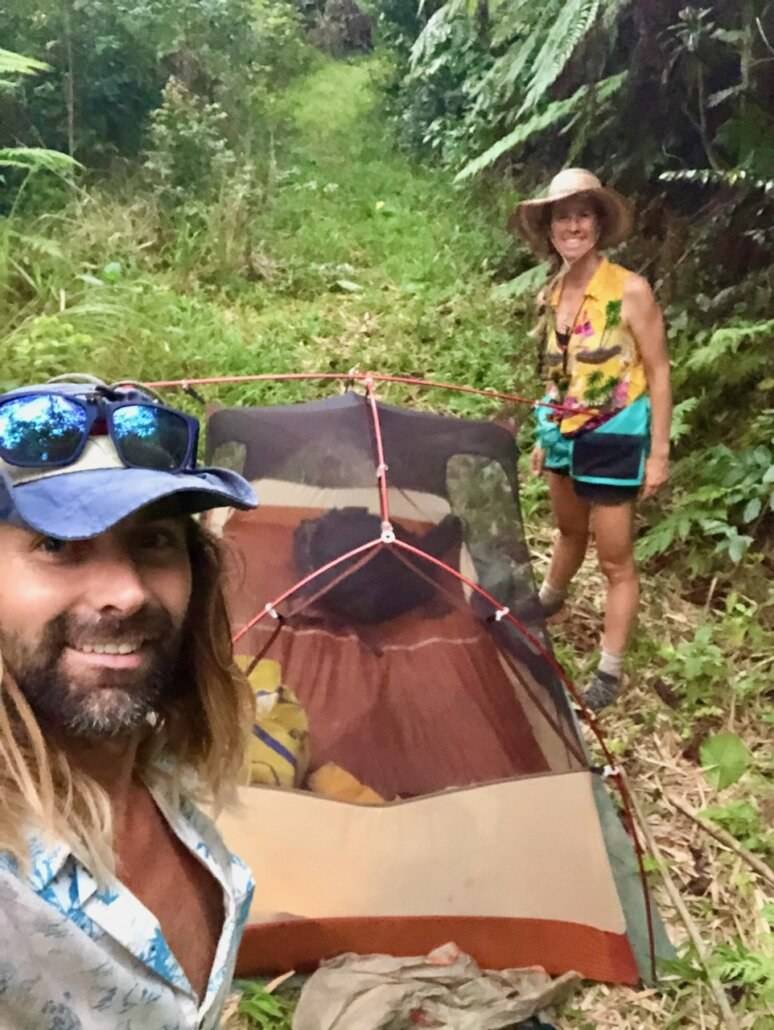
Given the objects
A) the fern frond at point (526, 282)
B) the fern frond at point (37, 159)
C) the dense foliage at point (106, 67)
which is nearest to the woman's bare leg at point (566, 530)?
the fern frond at point (526, 282)

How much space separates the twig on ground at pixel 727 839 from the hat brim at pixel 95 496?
1590 mm

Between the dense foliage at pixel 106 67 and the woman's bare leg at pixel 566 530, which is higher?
the dense foliage at pixel 106 67

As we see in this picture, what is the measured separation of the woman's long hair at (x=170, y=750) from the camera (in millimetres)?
784

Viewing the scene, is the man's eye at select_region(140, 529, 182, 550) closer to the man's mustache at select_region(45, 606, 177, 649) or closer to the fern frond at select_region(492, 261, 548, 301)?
the man's mustache at select_region(45, 606, 177, 649)

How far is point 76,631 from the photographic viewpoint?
0.80m

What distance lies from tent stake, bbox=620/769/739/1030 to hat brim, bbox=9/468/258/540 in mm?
1271

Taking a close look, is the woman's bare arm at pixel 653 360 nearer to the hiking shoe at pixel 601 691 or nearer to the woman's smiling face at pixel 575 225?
the woman's smiling face at pixel 575 225

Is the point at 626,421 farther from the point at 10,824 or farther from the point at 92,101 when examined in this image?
the point at 92,101

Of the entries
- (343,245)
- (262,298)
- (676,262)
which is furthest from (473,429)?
(343,245)

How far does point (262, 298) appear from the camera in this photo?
443 cm

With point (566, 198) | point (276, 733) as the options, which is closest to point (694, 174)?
point (566, 198)

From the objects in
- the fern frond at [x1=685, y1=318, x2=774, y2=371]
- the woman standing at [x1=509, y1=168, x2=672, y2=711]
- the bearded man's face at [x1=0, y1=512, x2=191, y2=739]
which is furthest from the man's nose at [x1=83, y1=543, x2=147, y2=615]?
the fern frond at [x1=685, y1=318, x2=774, y2=371]

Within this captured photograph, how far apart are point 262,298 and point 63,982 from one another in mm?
3908

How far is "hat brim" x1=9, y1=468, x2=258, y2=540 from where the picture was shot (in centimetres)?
78
